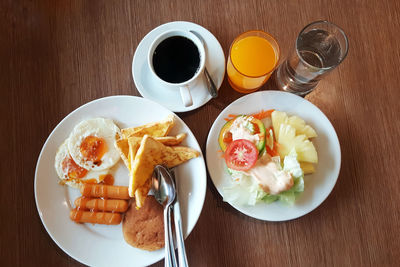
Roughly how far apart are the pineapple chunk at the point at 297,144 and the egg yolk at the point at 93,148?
30.3 inches

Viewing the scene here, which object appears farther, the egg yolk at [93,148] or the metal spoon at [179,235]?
the egg yolk at [93,148]

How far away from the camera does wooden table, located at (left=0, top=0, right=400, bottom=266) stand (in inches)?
57.4

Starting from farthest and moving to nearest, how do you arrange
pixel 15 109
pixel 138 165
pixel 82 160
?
pixel 15 109 < pixel 82 160 < pixel 138 165

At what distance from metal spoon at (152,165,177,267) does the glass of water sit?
708mm

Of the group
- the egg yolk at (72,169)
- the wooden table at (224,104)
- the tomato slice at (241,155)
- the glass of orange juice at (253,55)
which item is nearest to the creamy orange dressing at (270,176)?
the tomato slice at (241,155)

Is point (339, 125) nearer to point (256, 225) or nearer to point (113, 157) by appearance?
point (256, 225)

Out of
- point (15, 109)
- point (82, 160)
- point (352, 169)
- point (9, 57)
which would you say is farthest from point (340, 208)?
point (9, 57)

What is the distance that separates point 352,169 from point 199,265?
33.4 inches

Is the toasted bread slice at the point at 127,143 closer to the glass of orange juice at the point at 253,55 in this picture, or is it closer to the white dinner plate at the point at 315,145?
the white dinner plate at the point at 315,145

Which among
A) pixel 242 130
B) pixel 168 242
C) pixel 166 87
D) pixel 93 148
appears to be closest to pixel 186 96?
pixel 166 87

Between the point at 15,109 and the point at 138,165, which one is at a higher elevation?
the point at 15,109

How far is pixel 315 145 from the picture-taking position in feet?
4.65

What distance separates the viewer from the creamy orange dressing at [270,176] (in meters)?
1.27

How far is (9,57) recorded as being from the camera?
150 centimetres
